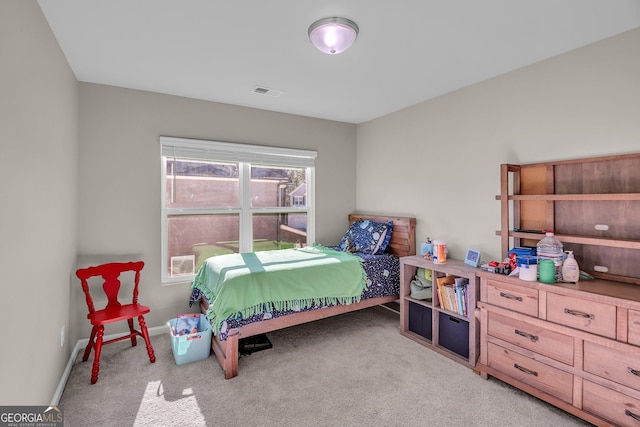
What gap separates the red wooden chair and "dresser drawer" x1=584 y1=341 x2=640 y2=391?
317 centimetres

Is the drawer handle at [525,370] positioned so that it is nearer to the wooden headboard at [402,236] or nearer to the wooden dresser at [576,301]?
the wooden dresser at [576,301]

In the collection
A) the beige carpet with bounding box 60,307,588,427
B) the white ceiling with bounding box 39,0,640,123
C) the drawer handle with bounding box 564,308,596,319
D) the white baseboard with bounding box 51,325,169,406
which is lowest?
the beige carpet with bounding box 60,307,588,427

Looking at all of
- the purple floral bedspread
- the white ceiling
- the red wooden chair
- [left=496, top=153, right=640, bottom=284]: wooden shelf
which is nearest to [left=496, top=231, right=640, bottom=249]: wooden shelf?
[left=496, top=153, right=640, bottom=284]: wooden shelf

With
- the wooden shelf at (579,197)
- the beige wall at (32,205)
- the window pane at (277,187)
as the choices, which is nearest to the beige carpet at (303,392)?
the beige wall at (32,205)

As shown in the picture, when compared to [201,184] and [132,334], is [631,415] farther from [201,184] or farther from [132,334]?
[201,184]

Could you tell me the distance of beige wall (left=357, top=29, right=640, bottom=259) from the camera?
221 cm

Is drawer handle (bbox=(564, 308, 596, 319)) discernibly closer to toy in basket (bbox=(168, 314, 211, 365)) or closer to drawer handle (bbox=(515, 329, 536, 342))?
drawer handle (bbox=(515, 329, 536, 342))

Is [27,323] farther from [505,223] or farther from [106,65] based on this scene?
[505,223]

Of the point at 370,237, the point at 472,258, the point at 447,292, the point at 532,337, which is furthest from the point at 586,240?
the point at 370,237

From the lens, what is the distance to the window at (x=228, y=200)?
11.4ft

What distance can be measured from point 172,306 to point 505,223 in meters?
3.33

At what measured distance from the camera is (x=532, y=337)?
2168 millimetres

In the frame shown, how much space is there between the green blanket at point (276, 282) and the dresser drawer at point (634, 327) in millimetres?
1968

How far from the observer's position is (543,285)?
212 cm
